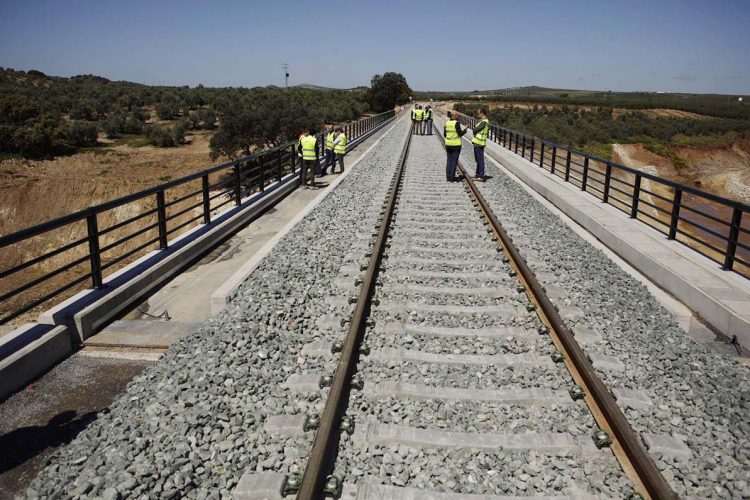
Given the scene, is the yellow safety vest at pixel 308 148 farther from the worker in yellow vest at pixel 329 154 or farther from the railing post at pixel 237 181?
the railing post at pixel 237 181

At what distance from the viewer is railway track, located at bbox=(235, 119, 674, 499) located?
375cm

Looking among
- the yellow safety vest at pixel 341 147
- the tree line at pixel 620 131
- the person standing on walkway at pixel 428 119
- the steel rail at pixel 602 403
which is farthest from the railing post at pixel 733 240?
the tree line at pixel 620 131

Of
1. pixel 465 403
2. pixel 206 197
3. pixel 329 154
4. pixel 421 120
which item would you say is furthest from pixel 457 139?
pixel 421 120

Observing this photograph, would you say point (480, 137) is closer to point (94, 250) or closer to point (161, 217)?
point (161, 217)

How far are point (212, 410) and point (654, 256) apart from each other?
268 inches

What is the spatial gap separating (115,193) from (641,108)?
319 feet

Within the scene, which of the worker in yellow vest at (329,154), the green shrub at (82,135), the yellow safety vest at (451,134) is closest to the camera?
the yellow safety vest at (451,134)

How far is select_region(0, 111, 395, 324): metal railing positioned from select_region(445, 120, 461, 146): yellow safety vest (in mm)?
3817

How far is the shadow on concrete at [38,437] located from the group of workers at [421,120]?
37.2m

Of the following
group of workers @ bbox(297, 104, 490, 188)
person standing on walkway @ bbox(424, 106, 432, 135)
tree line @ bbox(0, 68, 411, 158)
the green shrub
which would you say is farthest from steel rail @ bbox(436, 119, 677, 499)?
the green shrub

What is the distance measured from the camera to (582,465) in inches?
156

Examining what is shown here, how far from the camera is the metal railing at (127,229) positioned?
877cm

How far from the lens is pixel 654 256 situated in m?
8.45

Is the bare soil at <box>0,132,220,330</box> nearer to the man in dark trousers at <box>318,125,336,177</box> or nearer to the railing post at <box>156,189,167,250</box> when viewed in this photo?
the man in dark trousers at <box>318,125,336,177</box>
